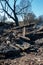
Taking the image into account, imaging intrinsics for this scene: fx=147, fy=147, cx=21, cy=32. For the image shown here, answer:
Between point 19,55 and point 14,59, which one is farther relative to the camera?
point 19,55

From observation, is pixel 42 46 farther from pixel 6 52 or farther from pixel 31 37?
pixel 6 52

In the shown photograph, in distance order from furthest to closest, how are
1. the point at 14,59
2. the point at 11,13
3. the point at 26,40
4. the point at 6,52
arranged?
1. the point at 11,13
2. the point at 26,40
3. the point at 6,52
4. the point at 14,59

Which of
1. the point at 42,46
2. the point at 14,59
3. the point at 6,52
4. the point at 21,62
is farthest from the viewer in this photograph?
the point at 42,46

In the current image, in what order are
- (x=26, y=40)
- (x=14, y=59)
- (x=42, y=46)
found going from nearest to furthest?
(x=14, y=59) < (x=42, y=46) < (x=26, y=40)

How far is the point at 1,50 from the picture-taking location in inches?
276

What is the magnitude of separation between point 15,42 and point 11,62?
2.61m

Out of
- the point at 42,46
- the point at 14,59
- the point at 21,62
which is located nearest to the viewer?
the point at 21,62

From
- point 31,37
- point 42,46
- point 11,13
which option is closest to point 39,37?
point 31,37

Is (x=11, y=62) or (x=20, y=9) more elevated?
(x=20, y=9)

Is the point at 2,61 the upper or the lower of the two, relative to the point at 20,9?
lower

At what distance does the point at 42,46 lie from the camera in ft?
26.0

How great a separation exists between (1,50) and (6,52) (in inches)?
17.8

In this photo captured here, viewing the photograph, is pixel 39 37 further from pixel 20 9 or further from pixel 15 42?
pixel 20 9

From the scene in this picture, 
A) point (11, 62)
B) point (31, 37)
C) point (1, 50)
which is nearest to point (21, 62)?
point (11, 62)
